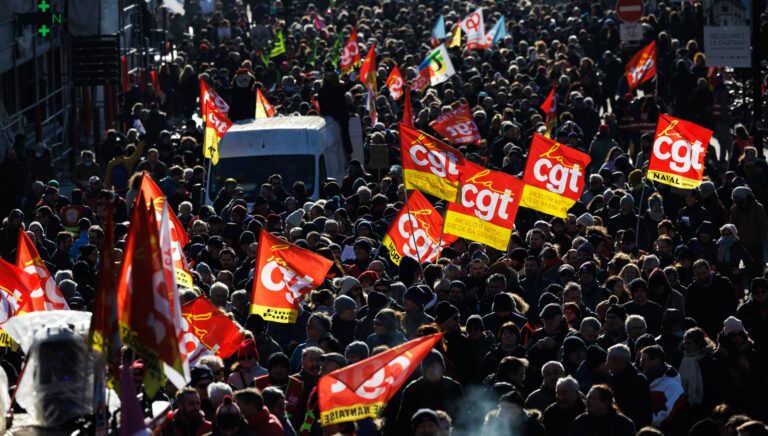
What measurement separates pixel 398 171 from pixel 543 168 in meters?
3.77

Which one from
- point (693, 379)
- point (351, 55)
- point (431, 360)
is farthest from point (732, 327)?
point (351, 55)

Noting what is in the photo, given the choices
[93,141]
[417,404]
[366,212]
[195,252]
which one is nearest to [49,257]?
[195,252]

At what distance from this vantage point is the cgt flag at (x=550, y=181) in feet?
58.6

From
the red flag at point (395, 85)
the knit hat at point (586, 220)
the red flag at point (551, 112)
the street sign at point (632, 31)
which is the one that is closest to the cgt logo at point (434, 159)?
the knit hat at point (586, 220)

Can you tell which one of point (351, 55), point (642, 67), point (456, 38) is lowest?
point (456, 38)

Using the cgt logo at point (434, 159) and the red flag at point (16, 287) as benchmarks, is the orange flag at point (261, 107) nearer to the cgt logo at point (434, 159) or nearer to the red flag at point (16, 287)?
the cgt logo at point (434, 159)

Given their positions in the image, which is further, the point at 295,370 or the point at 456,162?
the point at 456,162

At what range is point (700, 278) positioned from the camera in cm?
1503

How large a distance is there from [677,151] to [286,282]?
5.73 m

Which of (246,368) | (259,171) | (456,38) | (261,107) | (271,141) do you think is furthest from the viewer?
(456,38)

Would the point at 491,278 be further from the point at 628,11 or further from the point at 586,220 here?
the point at 628,11

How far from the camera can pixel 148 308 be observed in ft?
30.4

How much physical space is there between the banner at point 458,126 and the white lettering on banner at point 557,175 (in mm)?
6474

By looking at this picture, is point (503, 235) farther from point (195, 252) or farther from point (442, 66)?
point (442, 66)
